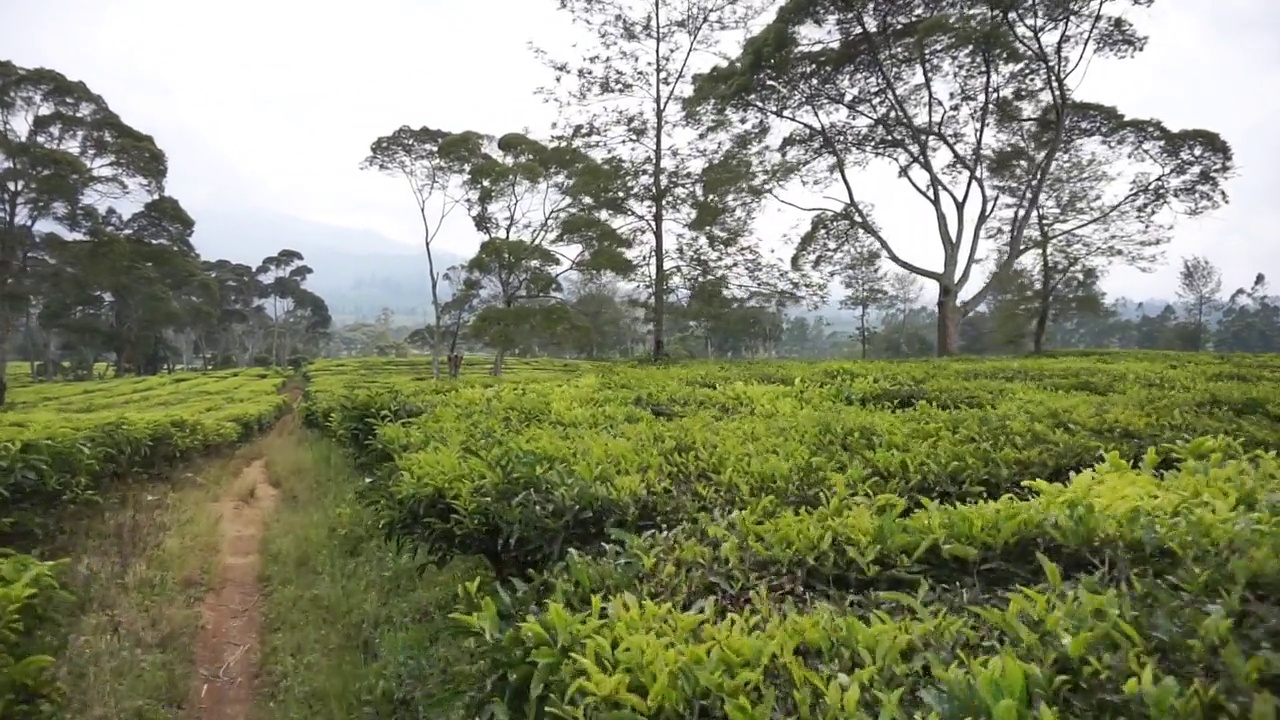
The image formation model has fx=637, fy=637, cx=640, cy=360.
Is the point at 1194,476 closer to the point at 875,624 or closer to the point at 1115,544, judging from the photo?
the point at 1115,544

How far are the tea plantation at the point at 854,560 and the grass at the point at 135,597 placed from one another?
1434mm

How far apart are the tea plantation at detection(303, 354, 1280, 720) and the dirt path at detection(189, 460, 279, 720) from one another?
1294 mm

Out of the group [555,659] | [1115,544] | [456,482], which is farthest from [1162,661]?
[456,482]

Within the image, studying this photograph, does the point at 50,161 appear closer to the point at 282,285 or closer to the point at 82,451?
the point at 82,451

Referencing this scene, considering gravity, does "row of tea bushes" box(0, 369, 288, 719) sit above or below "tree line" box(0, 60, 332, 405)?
below

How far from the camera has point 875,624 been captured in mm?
1407

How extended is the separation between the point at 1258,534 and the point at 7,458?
6388 millimetres

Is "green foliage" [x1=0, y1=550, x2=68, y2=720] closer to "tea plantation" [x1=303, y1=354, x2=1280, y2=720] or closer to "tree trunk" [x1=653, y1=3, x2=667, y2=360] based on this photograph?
"tea plantation" [x1=303, y1=354, x2=1280, y2=720]

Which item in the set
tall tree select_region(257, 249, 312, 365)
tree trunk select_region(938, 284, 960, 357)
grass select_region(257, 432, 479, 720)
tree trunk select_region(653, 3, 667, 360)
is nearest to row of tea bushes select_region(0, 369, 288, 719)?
grass select_region(257, 432, 479, 720)


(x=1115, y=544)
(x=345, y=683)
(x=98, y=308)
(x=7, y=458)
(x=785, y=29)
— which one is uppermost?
(x=785, y=29)

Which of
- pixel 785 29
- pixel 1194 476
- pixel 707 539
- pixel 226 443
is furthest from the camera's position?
pixel 785 29

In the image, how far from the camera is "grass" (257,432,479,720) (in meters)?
2.81

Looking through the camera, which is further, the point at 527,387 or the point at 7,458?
the point at 527,387

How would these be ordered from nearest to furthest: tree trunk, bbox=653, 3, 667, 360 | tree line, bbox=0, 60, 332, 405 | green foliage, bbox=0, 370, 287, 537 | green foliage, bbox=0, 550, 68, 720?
green foliage, bbox=0, 550, 68, 720 < green foliage, bbox=0, 370, 287, 537 < tree trunk, bbox=653, 3, 667, 360 < tree line, bbox=0, 60, 332, 405
